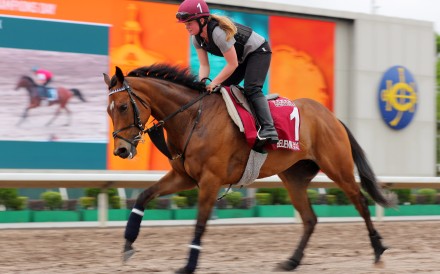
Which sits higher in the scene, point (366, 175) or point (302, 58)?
point (302, 58)

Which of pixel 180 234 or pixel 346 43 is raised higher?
pixel 346 43

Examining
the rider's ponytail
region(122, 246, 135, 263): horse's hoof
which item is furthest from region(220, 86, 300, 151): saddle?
region(122, 246, 135, 263): horse's hoof

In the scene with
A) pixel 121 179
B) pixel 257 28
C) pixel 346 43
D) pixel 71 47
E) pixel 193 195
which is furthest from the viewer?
pixel 346 43

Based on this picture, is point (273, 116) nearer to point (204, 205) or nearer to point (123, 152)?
point (204, 205)

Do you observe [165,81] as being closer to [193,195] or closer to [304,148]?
[304,148]

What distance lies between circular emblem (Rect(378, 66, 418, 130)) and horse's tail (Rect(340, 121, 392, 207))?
834cm

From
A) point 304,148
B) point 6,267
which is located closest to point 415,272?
point 304,148

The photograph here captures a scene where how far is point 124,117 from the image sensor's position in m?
5.86

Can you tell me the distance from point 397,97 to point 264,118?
10.2 m

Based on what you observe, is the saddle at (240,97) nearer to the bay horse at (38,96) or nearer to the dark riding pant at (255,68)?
the dark riding pant at (255,68)

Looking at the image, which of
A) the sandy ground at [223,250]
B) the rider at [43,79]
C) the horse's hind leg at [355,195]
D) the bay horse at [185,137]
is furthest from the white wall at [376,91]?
the bay horse at [185,137]

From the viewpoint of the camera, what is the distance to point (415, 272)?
6.41 metres

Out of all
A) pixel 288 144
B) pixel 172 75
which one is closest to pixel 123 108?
pixel 172 75

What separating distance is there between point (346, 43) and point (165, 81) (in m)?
9.70
